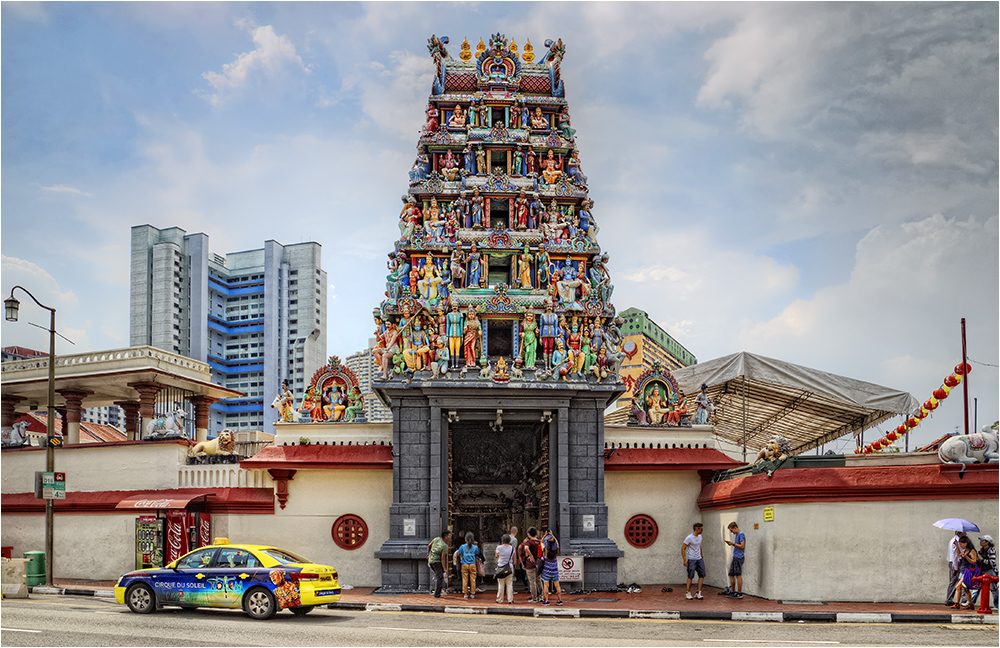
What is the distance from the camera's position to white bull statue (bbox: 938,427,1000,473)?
19.6m

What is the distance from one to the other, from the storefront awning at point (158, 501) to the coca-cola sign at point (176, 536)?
440 millimetres

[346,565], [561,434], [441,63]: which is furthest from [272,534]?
[441,63]

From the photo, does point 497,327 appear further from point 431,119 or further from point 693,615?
point 693,615

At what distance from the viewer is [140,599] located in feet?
60.2

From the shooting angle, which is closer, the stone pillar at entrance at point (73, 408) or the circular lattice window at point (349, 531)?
the circular lattice window at point (349, 531)

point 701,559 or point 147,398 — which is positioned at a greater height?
point 147,398

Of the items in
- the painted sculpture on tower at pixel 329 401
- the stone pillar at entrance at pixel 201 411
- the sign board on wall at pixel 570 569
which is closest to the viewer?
the sign board on wall at pixel 570 569

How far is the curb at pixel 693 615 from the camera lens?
57.0ft

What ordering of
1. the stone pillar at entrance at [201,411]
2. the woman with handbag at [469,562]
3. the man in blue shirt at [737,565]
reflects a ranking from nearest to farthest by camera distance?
the man in blue shirt at [737,565], the woman with handbag at [469,562], the stone pillar at entrance at [201,411]

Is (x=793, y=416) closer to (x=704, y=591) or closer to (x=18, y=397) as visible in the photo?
(x=704, y=591)

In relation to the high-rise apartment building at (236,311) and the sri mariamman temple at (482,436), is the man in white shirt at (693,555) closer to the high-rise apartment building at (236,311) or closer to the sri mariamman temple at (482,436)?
the sri mariamman temple at (482,436)

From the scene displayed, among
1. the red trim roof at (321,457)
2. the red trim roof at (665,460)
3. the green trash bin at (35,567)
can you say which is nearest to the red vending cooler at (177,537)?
the red trim roof at (321,457)

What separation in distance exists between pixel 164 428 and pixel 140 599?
11.7 metres

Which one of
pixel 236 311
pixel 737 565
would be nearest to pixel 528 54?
pixel 737 565
